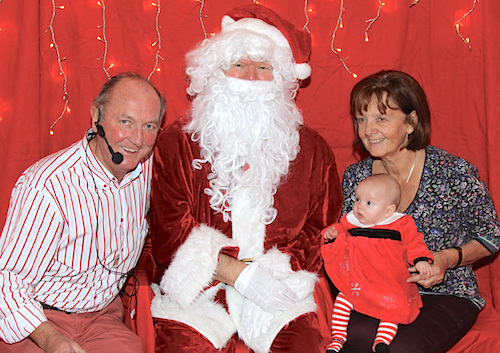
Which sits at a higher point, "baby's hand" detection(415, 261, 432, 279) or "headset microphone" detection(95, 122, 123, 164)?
"headset microphone" detection(95, 122, 123, 164)

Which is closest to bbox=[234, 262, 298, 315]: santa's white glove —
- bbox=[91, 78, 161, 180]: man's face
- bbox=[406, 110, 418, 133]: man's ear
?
bbox=[91, 78, 161, 180]: man's face

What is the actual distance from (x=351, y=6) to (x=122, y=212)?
1727 millimetres

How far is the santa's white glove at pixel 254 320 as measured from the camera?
246 centimetres

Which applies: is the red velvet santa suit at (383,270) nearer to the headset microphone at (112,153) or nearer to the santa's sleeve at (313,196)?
the santa's sleeve at (313,196)

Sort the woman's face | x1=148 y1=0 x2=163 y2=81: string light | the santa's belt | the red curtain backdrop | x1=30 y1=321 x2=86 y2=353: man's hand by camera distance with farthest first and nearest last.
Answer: x1=148 y1=0 x2=163 y2=81: string light → the red curtain backdrop → the woman's face → the santa's belt → x1=30 y1=321 x2=86 y2=353: man's hand

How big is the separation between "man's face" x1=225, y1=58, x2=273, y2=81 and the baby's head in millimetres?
704

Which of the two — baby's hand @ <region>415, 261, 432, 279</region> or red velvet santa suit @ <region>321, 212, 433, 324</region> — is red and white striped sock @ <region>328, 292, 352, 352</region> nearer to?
red velvet santa suit @ <region>321, 212, 433, 324</region>

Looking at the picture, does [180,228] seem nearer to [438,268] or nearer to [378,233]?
[378,233]

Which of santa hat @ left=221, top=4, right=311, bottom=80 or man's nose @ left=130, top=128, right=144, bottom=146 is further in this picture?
santa hat @ left=221, top=4, right=311, bottom=80

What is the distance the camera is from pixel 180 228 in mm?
2547

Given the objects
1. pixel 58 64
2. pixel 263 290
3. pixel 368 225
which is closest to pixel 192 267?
pixel 263 290

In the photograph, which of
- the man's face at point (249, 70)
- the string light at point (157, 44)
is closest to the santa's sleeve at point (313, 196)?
the man's face at point (249, 70)

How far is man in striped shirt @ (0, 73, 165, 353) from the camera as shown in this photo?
214 cm

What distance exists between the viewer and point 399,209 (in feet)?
9.04
